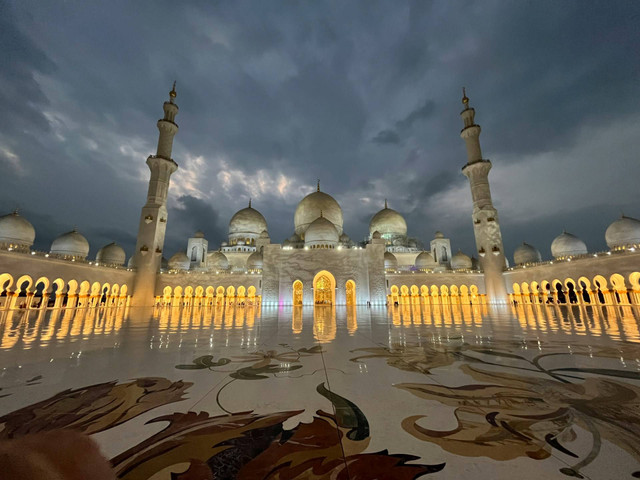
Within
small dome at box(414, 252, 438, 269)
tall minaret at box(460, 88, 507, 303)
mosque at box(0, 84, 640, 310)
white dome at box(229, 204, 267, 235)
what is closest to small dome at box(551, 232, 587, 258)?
mosque at box(0, 84, 640, 310)

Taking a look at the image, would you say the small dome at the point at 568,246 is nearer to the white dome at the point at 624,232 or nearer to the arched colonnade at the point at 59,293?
the white dome at the point at 624,232

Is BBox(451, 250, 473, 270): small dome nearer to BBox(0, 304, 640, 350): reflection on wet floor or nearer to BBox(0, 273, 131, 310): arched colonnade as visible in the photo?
BBox(0, 304, 640, 350): reflection on wet floor

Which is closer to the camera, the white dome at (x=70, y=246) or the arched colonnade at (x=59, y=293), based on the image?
the arched colonnade at (x=59, y=293)

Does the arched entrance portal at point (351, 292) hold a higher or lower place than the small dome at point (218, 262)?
lower

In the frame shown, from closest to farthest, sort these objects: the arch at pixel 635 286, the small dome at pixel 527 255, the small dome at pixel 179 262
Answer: the arch at pixel 635 286
the small dome at pixel 527 255
the small dome at pixel 179 262

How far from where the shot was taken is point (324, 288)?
23312 mm

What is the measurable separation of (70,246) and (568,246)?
4654 cm

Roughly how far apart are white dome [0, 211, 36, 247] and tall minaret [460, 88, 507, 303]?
129 ft

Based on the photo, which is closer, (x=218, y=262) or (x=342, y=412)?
(x=342, y=412)

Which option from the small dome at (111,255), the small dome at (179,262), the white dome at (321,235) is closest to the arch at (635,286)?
the white dome at (321,235)

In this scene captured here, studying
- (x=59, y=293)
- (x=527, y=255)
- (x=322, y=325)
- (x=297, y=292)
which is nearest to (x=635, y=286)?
(x=527, y=255)

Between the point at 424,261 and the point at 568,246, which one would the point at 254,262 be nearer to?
the point at 424,261

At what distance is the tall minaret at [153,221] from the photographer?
80.6ft

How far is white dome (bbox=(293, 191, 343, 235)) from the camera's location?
99.6 ft
